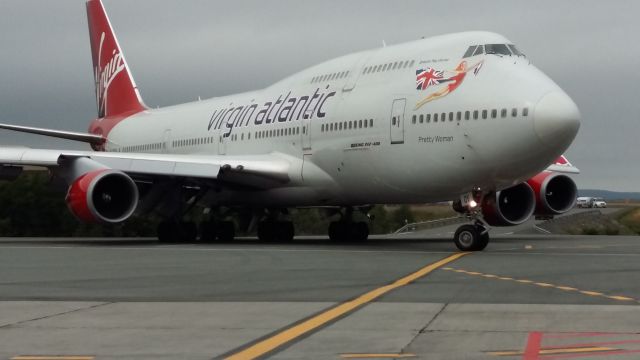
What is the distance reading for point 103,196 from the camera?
24.6 m

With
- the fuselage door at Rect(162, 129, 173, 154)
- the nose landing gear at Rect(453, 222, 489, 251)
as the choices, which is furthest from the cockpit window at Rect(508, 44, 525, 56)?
the fuselage door at Rect(162, 129, 173, 154)

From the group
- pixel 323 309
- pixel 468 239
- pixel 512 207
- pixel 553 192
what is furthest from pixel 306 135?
pixel 323 309

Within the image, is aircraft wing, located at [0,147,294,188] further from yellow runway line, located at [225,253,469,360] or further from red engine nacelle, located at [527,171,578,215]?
yellow runway line, located at [225,253,469,360]

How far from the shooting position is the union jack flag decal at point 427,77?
2156cm

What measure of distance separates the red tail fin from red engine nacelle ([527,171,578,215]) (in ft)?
55.9

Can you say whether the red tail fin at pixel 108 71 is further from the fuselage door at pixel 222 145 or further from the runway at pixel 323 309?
the runway at pixel 323 309

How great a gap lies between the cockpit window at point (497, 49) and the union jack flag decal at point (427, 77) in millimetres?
1101

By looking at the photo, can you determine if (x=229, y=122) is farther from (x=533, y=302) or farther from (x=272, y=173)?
(x=533, y=302)

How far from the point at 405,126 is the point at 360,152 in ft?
5.34

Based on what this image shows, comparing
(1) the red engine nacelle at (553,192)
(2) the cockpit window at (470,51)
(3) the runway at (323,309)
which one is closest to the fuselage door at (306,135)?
(2) the cockpit window at (470,51)

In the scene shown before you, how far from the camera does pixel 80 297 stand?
1088cm

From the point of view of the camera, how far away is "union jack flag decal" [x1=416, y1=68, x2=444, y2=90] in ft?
70.7

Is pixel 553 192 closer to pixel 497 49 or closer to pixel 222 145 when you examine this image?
pixel 497 49

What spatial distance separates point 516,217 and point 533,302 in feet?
52.7
